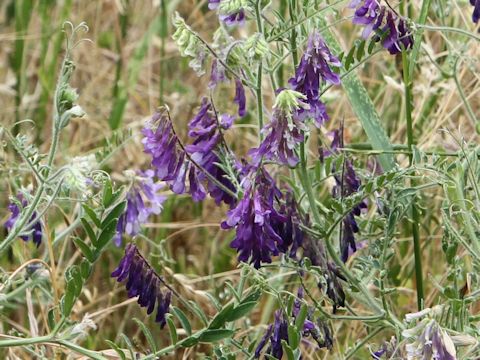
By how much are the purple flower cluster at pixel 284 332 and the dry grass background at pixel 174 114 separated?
289 millimetres

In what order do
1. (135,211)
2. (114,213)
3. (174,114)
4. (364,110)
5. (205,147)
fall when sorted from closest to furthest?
(114,213), (205,147), (135,211), (364,110), (174,114)

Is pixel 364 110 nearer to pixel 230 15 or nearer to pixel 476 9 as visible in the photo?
pixel 476 9

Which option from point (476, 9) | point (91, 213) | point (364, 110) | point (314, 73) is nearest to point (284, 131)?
point (314, 73)

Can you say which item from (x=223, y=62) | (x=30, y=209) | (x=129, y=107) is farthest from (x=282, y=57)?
(x=129, y=107)

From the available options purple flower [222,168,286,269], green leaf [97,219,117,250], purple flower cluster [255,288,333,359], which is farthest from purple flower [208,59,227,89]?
purple flower cluster [255,288,333,359]

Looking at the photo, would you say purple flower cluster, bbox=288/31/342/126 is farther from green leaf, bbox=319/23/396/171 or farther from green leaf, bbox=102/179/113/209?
green leaf, bbox=319/23/396/171

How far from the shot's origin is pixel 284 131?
1570 millimetres

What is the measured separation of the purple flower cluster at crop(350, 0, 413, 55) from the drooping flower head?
A: 187 millimetres

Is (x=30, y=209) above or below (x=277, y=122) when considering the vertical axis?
below

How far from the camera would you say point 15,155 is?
3.20m

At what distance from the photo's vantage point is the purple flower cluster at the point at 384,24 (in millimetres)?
1684

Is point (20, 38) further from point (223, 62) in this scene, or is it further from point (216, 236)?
point (223, 62)

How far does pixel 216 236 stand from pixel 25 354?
2.68 ft

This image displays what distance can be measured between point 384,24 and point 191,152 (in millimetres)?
397
